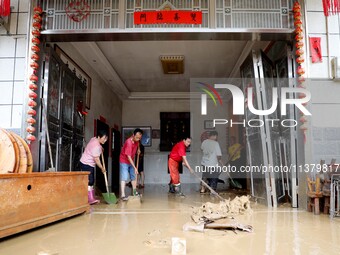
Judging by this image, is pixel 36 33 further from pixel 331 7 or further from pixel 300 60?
pixel 331 7

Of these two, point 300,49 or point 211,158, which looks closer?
point 300,49

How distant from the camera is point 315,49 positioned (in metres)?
3.99

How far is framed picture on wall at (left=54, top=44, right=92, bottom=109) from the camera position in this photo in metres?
5.05

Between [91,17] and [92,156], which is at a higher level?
[91,17]

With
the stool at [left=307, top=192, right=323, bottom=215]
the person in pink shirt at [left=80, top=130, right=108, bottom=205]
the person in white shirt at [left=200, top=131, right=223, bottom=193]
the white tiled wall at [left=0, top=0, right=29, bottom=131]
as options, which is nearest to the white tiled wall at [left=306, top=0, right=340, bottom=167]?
the stool at [left=307, top=192, right=323, bottom=215]

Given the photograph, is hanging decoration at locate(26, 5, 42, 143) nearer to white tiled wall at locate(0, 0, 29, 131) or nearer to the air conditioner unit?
white tiled wall at locate(0, 0, 29, 131)

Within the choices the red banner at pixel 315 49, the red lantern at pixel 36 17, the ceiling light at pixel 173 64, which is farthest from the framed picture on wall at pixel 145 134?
the red banner at pixel 315 49

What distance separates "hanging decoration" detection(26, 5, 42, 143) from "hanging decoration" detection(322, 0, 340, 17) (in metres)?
3.60

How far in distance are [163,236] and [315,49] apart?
10.2ft

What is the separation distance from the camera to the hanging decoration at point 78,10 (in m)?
3.99

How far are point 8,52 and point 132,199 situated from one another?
266 cm

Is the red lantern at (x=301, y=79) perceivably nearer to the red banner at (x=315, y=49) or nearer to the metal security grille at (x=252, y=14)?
the red banner at (x=315, y=49)

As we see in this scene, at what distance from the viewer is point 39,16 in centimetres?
398

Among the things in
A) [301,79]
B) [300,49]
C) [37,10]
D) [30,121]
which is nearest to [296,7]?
[300,49]
